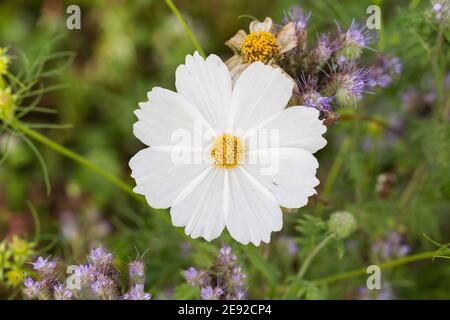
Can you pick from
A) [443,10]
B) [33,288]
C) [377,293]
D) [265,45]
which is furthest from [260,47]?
[377,293]

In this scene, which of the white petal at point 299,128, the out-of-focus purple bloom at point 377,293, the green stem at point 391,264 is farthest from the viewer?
the out-of-focus purple bloom at point 377,293

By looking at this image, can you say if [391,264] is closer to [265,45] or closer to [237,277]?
[237,277]

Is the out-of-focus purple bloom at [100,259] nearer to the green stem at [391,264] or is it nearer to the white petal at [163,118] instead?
the white petal at [163,118]

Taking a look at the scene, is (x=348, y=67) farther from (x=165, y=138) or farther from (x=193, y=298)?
(x=193, y=298)

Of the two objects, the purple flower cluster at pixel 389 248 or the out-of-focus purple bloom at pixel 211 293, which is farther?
the purple flower cluster at pixel 389 248

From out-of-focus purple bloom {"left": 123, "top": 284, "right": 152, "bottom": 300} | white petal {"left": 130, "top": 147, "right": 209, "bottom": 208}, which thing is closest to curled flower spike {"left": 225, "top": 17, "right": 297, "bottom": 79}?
white petal {"left": 130, "top": 147, "right": 209, "bottom": 208}

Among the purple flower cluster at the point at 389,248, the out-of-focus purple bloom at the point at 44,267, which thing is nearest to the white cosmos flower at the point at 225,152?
the out-of-focus purple bloom at the point at 44,267
